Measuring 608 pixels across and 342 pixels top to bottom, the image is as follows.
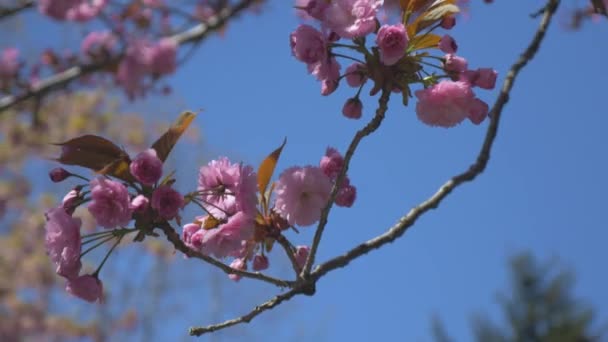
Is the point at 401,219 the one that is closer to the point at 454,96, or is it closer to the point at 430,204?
the point at 430,204

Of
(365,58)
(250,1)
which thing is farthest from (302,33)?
(250,1)

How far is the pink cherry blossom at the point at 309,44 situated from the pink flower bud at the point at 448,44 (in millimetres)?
231

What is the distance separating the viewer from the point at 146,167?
1.17 m

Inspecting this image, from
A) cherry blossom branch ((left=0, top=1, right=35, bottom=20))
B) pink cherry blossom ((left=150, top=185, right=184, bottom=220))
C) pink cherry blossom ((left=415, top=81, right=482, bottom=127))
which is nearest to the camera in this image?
pink cherry blossom ((left=150, top=185, right=184, bottom=220))

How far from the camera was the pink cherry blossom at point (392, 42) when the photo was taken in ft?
3.91

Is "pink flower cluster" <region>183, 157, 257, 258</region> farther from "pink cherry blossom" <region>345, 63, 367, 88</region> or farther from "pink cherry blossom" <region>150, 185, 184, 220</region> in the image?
"pink cherry blossom" <region>345, 63, 367, 88</region>

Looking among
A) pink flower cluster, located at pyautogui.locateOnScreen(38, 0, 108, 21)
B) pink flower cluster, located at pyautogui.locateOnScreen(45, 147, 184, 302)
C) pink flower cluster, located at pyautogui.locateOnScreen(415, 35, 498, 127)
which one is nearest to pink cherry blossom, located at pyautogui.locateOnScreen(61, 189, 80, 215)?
pink flower cluster, located at pyautogui.locateOnScreen(45, 147, 184, 302)

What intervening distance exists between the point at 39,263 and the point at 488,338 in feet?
30.4

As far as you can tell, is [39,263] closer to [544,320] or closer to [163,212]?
[163,212]

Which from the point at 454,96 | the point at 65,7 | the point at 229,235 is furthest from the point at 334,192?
the point at 65,7

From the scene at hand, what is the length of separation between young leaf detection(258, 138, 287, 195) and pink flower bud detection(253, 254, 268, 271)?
0.51ft

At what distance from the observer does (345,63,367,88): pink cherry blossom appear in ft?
4.35

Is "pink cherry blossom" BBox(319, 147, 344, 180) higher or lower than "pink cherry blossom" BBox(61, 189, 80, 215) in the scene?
higher

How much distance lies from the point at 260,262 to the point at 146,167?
0.32 m
